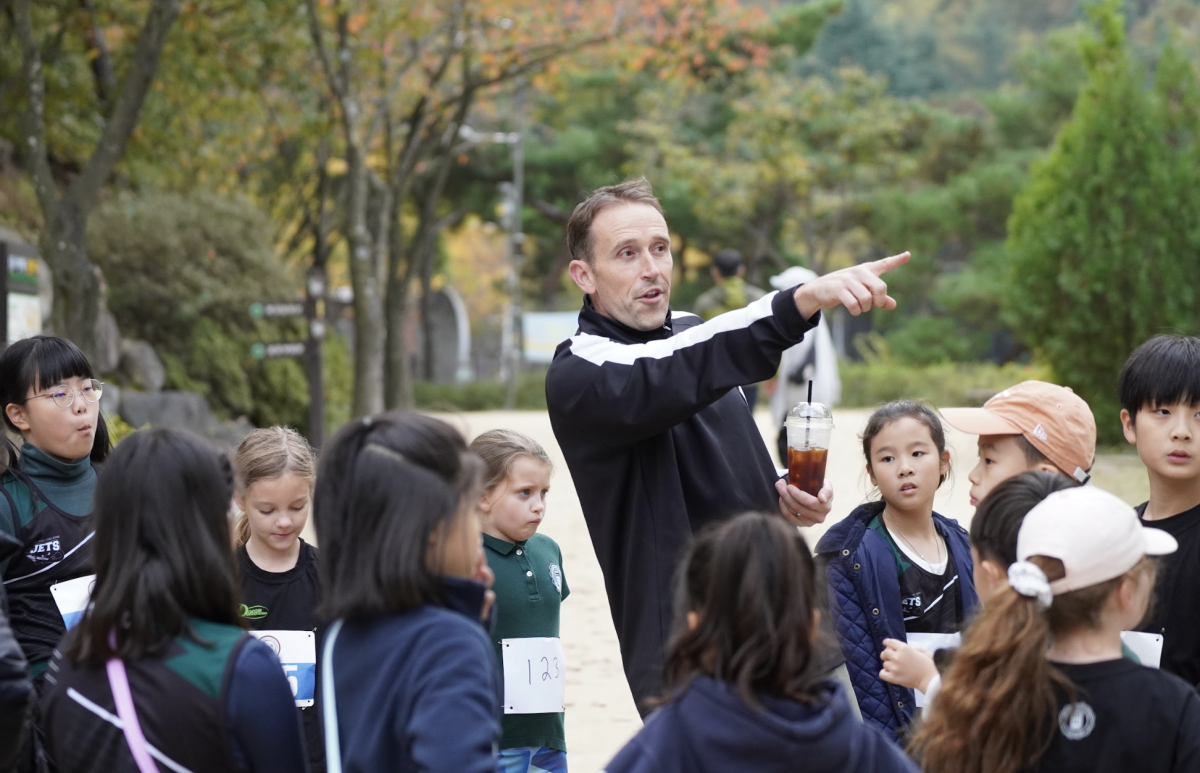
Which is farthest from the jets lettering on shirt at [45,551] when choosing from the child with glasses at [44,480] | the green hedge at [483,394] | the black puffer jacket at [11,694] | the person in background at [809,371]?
the green hedge at [483,394]

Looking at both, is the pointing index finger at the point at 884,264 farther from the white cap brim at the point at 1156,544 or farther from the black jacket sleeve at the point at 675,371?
the white cap brim at the point at 1156,544

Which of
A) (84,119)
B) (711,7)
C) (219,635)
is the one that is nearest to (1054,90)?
(711,7)

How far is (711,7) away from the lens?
60.8 feet

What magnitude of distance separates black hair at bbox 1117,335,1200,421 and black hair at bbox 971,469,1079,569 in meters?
0.67

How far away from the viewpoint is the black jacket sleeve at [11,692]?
2461 mm

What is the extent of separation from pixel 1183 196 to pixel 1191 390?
13.6m

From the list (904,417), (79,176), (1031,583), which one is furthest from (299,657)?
(79,176)

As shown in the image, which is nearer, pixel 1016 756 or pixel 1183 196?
pixel 1016 756

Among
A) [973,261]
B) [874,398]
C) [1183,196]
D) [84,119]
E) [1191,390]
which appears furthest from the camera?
[973,261]

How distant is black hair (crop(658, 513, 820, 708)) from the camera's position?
2004 mm

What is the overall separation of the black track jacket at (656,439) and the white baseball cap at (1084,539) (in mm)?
636

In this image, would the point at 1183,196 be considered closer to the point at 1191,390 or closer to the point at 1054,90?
the point at 1191,390

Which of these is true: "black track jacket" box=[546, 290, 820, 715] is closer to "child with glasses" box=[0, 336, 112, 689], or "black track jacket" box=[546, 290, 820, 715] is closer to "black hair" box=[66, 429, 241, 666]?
"black hair" box=[66, 429, 241, 666]

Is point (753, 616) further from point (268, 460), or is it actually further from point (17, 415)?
point (17, 415)
